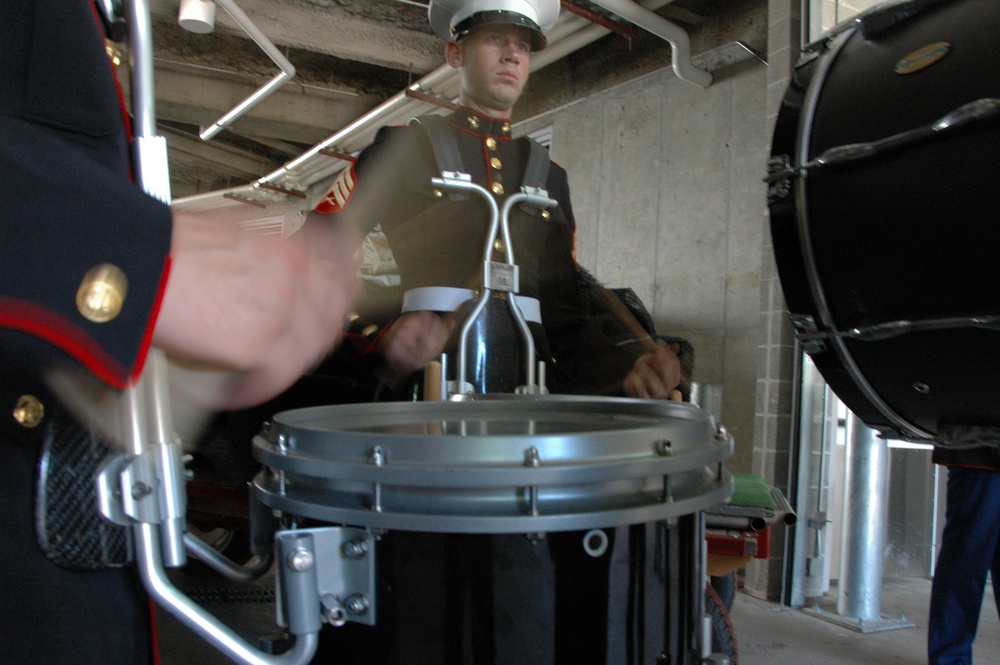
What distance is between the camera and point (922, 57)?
1046 millimetres

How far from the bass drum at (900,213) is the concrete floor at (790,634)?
5.37 ft

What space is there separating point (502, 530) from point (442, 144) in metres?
1.46

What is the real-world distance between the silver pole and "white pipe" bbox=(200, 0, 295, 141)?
10.8 ft

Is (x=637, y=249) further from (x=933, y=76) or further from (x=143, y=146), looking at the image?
(x=143, y=146)

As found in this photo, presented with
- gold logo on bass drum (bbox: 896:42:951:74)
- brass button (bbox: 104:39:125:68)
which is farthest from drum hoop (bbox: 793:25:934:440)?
brass button (bbox: 104:39:125:68)

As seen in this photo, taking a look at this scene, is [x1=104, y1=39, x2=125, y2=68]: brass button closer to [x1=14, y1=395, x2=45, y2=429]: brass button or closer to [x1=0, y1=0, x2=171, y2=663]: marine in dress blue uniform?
[x1=0, y1=0, x2=171, y2=663]: marine in dress blue uniform

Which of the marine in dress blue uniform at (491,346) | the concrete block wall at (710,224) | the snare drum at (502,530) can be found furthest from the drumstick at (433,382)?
the concrete block wall at (710,224)

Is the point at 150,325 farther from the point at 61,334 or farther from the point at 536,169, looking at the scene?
the point at 536,169

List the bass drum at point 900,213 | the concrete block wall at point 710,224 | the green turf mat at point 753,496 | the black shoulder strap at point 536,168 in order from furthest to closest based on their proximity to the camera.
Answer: the concrete block wall at point 710,224 → the black shoulder strap at point 536,168 → the green turf mat at point 753,496 → the bass drum at point 900,213

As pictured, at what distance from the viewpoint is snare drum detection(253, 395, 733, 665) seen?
0.55m

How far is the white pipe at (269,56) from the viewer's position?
3.46 meters

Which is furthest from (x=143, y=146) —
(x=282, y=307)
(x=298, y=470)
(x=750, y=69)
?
(x=750, y=69)

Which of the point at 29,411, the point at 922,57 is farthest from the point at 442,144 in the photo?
the point at 29,411

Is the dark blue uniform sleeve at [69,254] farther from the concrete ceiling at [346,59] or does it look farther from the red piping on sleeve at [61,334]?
the concrete ceiling at [346,59]
